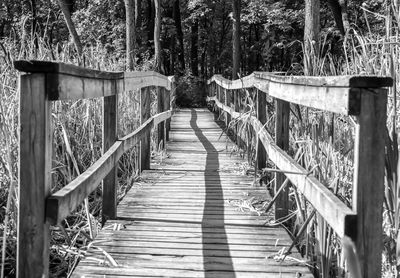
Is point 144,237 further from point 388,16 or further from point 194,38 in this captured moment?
point 194,38

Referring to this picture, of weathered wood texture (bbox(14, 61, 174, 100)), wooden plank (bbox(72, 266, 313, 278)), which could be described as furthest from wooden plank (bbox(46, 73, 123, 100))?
wooden plank (bbox(72, 266, 313, 278))

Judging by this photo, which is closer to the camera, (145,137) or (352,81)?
(352,81)

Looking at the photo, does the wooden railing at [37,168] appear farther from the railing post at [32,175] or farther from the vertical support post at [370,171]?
the vertical support post at [370,171]

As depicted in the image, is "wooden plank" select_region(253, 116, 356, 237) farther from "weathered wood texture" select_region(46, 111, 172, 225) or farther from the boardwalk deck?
"weathered wood texture" select_region(46, 111, 172, 225)

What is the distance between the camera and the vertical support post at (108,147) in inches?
159

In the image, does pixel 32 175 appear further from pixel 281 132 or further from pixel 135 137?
pixel 135 137

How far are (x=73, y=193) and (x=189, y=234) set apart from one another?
143cm

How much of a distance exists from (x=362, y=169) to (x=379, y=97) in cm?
28

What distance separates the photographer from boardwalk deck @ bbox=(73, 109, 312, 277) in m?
3.11

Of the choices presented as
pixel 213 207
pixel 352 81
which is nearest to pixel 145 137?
pixel 213 207

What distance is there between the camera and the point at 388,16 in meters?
3.41

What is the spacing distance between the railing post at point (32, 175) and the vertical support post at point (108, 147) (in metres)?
1.77

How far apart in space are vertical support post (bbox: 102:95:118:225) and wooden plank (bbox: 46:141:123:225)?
1.21 ft

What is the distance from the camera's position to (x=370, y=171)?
6.72 ft
